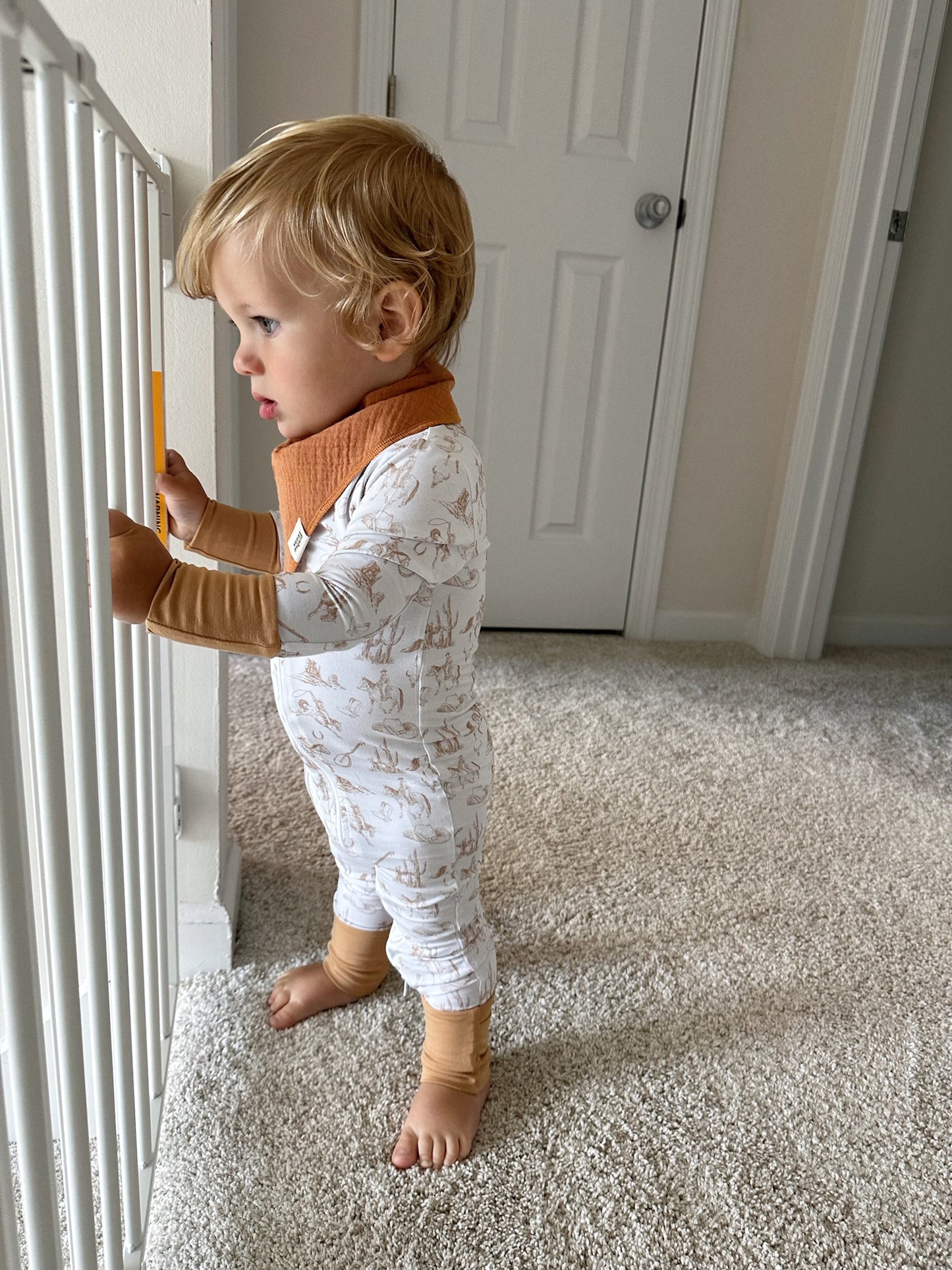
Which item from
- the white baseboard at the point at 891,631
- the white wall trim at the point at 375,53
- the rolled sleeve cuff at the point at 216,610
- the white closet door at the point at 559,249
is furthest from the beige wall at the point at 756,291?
the rolled sleeve cuff at the point at 216,610

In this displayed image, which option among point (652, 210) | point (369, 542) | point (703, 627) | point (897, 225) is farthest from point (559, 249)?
point (369, 542)

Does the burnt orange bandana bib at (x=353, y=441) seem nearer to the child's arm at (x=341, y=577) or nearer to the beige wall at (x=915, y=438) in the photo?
the child's arm at (x=341, y=577)

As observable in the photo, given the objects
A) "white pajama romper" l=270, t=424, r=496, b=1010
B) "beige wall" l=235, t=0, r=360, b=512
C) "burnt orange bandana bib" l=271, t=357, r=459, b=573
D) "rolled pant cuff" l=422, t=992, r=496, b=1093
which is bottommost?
"rolled pant cuff" l=422, t=992, r=496, b=1093

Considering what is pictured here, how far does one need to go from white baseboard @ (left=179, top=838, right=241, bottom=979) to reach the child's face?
540mm

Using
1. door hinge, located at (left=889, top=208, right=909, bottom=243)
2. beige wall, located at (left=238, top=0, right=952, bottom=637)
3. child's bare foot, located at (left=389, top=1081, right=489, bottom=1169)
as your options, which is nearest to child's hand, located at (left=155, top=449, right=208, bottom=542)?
child's bare foot, located at (left=389, top=1081, right=489, bottom=1169)

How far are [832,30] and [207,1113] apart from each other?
221 cm

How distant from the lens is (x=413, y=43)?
1773mm

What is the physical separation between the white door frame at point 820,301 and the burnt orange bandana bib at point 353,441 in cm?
134

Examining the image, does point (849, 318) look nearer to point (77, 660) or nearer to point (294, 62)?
point (294, 62)

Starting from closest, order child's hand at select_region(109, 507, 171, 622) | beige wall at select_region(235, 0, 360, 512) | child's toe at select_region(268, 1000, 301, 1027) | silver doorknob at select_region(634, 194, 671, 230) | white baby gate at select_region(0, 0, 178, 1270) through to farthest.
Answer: white baby gate at select_region(0, 0, 178, 1270), child's hand at select_region(109, 507, 171, 622), child's toe at select_region(268, 1000, 301, 1027), beige wall at select_region(235, 0, 360, 512), silver doorknob at select_region(634, 194, 671, 230)

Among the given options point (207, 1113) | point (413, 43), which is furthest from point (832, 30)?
point (207, 1113)

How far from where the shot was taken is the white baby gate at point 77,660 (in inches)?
14.3

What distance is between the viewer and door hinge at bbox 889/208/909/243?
1934 millimetres

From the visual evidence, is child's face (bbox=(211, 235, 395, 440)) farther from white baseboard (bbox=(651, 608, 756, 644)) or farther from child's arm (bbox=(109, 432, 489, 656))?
white baseboard (bbox=(651, 608, 756, 644))
